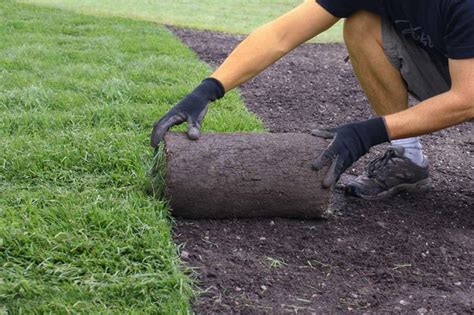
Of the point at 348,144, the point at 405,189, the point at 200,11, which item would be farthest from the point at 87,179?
the point at 200,11

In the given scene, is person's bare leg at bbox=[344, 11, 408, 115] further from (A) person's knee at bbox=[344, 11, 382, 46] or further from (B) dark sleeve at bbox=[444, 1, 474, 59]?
(B) dark sleeve at bbox=[444, 1, 474, 59]

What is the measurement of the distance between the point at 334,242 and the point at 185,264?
661 millimetres

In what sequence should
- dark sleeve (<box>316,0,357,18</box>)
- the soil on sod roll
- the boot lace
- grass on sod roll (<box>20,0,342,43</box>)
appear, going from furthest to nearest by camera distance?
1. grass on sod roll (<box>20,0,342,43</box>)
2. the boot lace
3. dark sleeve (<box>316,0,357,18</box>)
4. the soil on sod roll

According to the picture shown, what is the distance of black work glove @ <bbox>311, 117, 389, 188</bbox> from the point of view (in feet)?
9.34

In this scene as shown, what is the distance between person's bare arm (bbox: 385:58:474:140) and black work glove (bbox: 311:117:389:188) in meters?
0.05

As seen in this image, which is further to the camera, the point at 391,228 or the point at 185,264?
the point at 391,228

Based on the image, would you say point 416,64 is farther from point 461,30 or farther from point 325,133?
point 325,133

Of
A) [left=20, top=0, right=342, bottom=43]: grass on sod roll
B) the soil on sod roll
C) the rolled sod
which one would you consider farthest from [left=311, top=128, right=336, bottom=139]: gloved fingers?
[left=20, top=0, right=342, bottom=43]: grass on sod roll

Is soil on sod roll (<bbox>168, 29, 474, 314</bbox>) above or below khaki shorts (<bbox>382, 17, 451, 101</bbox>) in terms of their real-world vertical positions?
below

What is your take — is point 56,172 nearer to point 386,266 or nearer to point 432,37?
point 386,266

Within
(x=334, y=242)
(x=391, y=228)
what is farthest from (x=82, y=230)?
(x=391, y=228)

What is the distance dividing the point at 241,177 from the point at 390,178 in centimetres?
86

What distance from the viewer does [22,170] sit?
3195mm

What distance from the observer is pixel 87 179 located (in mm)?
3156
